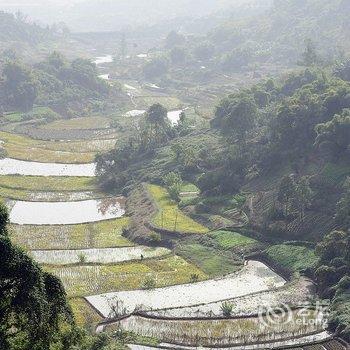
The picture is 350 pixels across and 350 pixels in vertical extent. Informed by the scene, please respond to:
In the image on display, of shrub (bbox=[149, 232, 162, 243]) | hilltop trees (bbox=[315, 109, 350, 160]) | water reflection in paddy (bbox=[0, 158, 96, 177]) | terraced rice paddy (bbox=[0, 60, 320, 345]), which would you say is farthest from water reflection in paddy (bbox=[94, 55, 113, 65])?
shrub (bbox=[149, 232, 162, 243])

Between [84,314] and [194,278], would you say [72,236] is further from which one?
[84,314]

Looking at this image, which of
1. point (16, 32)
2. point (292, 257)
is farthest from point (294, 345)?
point (16, 32)

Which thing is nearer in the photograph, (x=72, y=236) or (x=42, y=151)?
(x=72, y=236)

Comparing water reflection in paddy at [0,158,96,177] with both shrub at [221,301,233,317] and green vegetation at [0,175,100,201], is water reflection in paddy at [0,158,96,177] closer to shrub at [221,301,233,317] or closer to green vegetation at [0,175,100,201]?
green vegetation at [0,175,100,201]

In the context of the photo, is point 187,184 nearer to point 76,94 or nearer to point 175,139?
point 175,139

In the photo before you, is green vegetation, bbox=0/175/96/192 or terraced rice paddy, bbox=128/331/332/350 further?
green vegetation, bbox=0/175/96/192

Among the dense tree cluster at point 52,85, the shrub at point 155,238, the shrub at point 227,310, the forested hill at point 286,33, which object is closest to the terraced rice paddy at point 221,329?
the shrub at point 227,310
